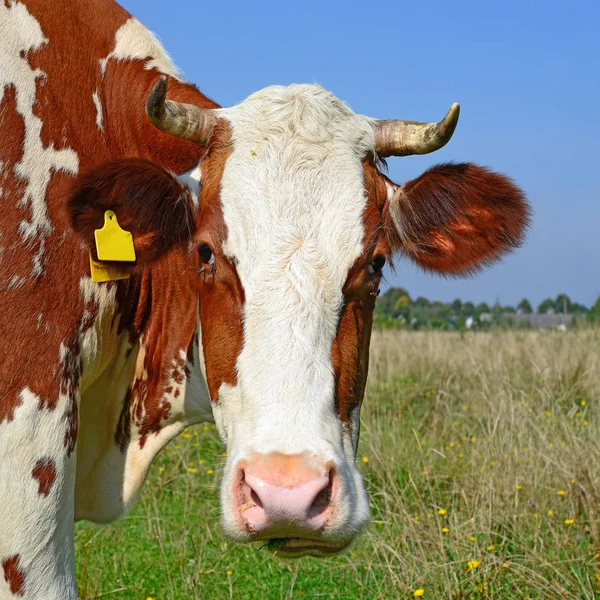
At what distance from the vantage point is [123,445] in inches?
172

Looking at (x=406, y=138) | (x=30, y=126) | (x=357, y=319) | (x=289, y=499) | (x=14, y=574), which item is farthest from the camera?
(x=406, y=138)

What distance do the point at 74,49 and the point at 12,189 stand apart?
874 millimetres

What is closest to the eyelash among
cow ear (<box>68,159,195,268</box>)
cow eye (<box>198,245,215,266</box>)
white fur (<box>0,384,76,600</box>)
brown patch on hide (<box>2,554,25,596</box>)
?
cow eye (<box>198,245,215,266</box>)

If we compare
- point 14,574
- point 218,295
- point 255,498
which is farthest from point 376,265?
point 14,574

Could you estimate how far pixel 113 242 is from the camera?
3758mm

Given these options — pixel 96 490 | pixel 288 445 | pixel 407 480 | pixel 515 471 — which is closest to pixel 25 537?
pixel 96 490

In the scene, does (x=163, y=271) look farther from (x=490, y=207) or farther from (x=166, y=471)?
(x=166, y=471)

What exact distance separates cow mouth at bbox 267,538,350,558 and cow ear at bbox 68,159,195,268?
1434 mm

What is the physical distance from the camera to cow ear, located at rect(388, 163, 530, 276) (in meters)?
4.06

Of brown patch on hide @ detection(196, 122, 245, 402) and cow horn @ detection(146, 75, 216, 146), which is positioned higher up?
cow horn @ detection(146, 75, 216, 146)

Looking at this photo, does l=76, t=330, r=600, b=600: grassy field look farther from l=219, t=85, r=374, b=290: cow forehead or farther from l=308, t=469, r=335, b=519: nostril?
l=219, t=85, r=374, b=290: cow forehead

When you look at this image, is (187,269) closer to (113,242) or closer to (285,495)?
(113,242)

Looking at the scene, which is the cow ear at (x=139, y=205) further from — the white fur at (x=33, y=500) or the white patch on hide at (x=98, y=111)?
the white fur at (x=33, y=500)

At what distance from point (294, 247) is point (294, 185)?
11.9 inches
